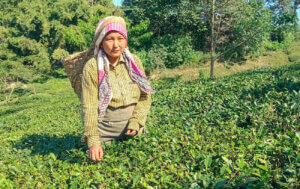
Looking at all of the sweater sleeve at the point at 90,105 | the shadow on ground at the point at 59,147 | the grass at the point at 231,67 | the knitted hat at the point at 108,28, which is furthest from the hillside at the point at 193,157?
the grass at the point at 231,67

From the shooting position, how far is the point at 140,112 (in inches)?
97.0

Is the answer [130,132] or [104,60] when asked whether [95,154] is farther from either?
[104,60]

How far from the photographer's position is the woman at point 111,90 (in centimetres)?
216

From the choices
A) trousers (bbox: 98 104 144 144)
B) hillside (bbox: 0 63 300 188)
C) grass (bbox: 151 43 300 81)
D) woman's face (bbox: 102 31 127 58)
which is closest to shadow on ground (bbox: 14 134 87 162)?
hillside (bbox: 0 63 300 188)

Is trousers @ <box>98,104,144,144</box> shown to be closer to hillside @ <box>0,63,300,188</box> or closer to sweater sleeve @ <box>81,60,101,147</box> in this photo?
hillside @ <box>0,63,300,188</box>

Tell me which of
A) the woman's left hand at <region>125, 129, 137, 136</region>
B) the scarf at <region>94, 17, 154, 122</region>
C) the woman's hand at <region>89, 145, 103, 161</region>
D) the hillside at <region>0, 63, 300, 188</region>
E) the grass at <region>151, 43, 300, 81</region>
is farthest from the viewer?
the grass at <region>151, 43, 300, 81</region>

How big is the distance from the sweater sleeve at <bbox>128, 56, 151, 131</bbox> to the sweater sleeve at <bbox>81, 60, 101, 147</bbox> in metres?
0.37

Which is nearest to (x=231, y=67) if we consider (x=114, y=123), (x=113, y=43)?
(x=114, y=123)

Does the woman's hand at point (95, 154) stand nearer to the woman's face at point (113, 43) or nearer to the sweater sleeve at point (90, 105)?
the sweater sleeve at point (90, 105)

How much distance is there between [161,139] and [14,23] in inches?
1234

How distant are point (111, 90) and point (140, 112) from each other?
1.34ft

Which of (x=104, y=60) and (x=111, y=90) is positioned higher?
(x=104, y=60)

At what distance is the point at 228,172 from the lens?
5.10 ft

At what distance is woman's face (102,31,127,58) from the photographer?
2199 mm
